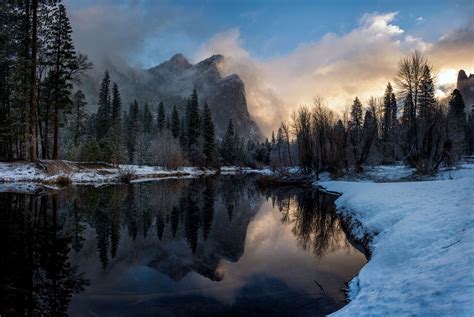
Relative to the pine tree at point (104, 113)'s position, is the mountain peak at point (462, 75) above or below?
above

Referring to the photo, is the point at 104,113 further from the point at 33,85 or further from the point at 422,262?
the point at 422,262

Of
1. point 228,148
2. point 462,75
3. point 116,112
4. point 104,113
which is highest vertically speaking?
point 462,75

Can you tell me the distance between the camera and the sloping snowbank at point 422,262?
4352 mm

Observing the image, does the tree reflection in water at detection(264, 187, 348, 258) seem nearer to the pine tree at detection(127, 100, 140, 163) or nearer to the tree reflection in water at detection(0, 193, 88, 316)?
the tree reflection in water at detection(0, 193, 88, 316)

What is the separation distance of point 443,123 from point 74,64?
123ft

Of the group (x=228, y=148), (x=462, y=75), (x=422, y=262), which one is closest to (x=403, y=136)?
(x=422, y=262)

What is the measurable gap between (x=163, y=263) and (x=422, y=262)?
6.86 metres

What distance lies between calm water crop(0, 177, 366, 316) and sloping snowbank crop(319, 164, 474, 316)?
1.12 m

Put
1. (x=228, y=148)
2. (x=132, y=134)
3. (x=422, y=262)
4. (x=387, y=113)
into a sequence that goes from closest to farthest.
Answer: (x=422, y=262), (x=387, y=113), (x=132, y=134), (x=228, y=148)

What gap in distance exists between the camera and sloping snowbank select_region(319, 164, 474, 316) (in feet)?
14.3

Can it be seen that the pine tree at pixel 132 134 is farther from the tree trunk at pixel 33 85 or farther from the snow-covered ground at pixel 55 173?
the tree trunk at pixel 33 85

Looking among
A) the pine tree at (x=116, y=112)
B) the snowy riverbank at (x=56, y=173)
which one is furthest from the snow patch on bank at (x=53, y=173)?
the pine tree at (x=116, y=112)

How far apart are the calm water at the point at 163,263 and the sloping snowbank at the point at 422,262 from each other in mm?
1118

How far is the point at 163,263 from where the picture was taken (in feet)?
29.7
